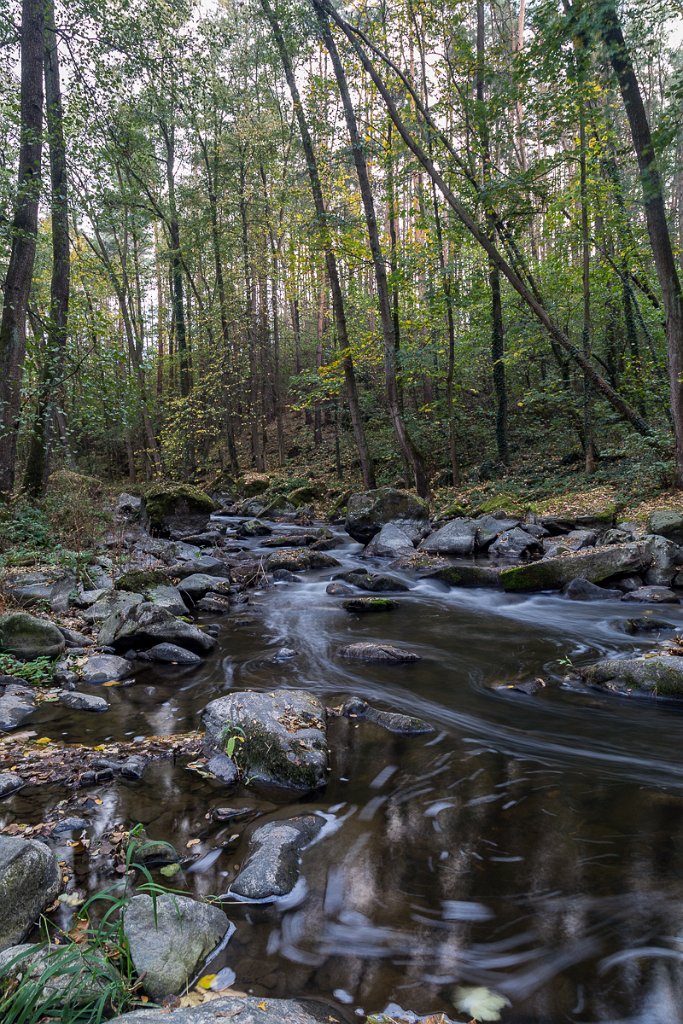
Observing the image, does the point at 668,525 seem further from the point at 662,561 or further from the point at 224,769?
the point at 224,769

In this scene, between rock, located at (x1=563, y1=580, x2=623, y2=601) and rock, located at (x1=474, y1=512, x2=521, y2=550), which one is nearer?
rock, located at (x1=563, y1=580, x2=623, y2=601)

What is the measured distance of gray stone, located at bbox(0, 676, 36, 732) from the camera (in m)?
4.99

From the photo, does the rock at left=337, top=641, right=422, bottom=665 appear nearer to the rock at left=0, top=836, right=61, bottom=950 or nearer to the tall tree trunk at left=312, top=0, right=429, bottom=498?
the rock at left=0, top=836, right=61, bottom=950

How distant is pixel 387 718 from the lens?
511 cm

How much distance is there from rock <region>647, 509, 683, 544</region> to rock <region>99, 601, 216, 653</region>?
779 cm

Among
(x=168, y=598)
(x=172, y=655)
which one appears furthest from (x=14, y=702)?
(x=168, y=598)

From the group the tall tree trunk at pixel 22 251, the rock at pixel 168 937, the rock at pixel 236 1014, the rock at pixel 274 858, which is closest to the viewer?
the rock at pixel 236 1014

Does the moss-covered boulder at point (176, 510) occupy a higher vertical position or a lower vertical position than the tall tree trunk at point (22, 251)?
lower

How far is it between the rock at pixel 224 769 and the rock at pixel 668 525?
8.50 metres

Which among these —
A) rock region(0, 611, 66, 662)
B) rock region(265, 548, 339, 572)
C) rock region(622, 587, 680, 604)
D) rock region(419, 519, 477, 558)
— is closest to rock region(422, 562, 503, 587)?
rock region(419, 519, 477, 558)

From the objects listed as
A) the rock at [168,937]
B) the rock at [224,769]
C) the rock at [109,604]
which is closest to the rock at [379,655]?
the rock at [224,769]

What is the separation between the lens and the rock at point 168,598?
27.4 feet

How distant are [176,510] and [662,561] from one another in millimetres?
11457

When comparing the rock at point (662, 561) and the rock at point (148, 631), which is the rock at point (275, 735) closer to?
the rock at point (148, 631)
